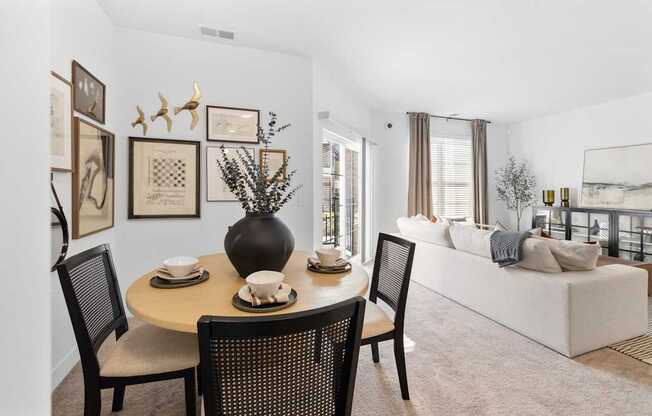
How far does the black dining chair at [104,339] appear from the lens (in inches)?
48.9

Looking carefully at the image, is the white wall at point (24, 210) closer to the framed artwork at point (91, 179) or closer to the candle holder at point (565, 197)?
the framed artwork at point (91, 179)

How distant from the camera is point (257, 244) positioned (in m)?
1.53

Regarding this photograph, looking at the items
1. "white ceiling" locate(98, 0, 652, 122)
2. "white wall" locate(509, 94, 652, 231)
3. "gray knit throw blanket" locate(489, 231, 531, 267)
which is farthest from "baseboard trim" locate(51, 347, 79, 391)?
"white wall" locate(509, 94, 652, 231)

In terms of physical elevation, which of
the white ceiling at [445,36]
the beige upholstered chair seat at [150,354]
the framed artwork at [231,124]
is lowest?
the beige upholstered chair seat at [150,354]

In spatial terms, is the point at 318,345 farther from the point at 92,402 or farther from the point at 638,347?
the point at 638,347

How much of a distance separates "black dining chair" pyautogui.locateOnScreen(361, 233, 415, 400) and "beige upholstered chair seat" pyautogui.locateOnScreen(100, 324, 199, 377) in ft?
2.71

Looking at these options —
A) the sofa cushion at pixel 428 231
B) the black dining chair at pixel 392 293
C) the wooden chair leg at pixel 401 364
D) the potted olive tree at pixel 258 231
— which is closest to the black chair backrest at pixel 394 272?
the black dining chair at pixel 392 293

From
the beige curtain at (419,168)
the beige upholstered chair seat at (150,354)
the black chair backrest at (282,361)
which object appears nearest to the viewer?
the black chair backrest at (282,361)

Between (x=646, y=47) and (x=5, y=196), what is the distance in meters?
4.65

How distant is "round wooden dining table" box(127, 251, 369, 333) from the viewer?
1184 millimetres

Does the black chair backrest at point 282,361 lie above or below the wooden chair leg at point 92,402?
above

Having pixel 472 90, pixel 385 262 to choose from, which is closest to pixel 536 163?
pixel 472 90

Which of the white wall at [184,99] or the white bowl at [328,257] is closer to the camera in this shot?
the white bowl at [328,257]

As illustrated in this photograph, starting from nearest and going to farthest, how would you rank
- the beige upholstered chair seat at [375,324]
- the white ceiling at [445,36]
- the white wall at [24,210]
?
the white wall at [24,210], the beige upholstered chair seat at [375,324], the white ceiling at [445,36]
